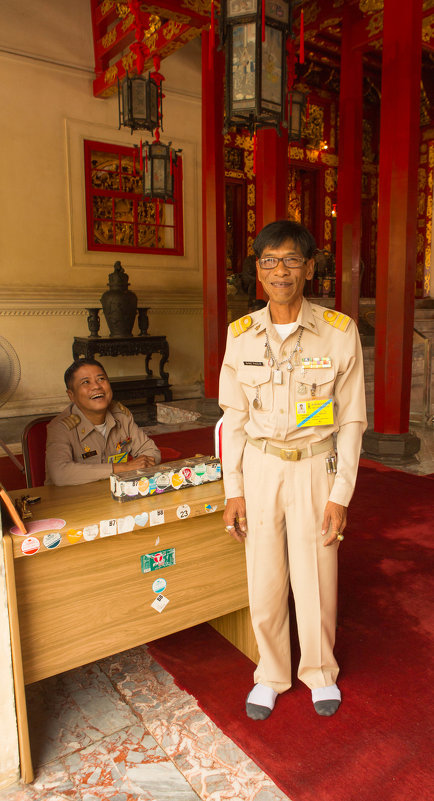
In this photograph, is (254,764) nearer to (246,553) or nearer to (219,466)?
(246,553)

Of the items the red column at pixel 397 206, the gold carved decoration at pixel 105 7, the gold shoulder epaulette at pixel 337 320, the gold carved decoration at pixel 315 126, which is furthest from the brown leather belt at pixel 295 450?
the gold carved decoration at pixel 315 126

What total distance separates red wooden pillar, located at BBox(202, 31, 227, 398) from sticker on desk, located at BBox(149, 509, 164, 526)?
439cm

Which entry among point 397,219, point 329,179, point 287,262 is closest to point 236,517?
point 287,262

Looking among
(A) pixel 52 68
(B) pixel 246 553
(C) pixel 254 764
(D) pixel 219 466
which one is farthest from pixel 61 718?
(A) pixel 52 68

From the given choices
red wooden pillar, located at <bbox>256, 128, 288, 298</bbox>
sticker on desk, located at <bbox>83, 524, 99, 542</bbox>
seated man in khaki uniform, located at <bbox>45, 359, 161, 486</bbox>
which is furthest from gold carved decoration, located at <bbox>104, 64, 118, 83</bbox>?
sticker on desk, located at <bbox>83, 524, 99, 542</bbox>

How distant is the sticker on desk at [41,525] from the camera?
1395 mm

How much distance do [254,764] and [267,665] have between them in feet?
0.96

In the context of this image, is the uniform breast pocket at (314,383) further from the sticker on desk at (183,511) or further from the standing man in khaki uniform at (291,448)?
the sticker on desk at (183,511)

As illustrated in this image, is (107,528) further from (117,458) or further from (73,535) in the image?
(117,458)

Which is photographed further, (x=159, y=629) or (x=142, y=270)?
(x=142, y=270)

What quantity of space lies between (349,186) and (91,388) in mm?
6125

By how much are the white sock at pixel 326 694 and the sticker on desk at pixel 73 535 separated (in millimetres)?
893

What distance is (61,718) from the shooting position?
1678 mm

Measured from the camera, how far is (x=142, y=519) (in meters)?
1.54
